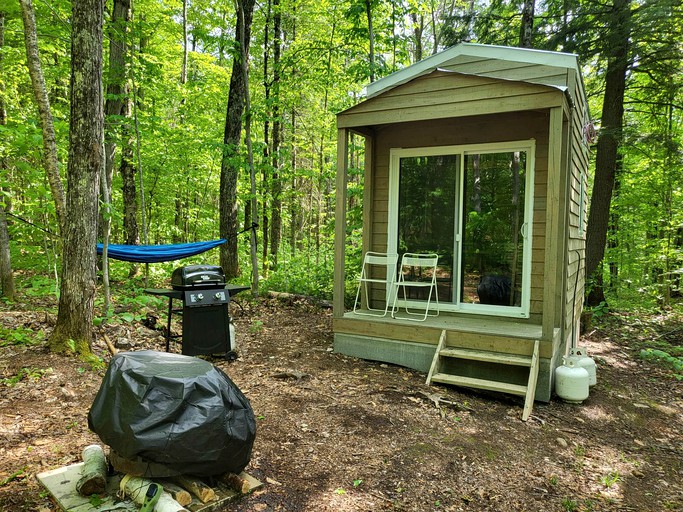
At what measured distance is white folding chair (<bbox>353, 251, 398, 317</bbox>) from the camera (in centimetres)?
509

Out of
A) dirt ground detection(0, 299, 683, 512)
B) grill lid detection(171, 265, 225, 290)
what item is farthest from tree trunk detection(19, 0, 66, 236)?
dirt ground detection(0, 299, 683, 512)

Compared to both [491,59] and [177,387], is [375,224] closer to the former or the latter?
[491,59]

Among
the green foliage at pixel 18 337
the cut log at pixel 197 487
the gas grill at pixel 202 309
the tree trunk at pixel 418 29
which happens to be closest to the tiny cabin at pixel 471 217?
the gas grill at pixel 202 309

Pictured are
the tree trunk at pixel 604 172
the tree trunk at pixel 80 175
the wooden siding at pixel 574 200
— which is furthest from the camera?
the tree trunk at pixel 604 172

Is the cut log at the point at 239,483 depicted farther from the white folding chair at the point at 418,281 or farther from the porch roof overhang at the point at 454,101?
the porch roof overhang at the point at 454,101

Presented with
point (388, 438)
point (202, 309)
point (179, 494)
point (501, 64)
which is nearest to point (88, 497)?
point (179, 494)

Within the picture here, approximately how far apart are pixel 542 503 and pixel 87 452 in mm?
2298

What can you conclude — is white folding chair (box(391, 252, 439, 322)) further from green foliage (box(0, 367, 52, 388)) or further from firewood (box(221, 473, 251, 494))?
green foliage (box(0, 367, 52, 388))

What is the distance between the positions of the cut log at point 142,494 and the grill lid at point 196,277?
2.39 metres

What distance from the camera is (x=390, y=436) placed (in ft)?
9.57

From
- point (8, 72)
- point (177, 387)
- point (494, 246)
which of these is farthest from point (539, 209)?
point (8, 72)

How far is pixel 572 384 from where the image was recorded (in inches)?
148

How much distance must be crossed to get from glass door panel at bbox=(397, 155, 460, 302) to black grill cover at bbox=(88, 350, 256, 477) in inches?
132

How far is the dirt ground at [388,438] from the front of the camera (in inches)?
89.7
